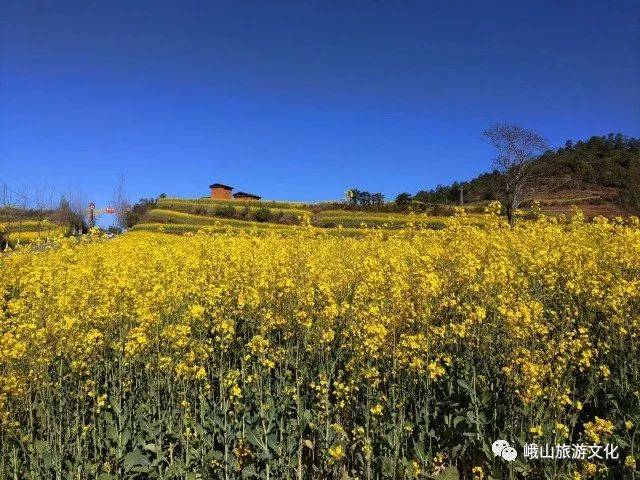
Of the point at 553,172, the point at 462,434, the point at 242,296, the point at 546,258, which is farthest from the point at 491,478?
the point at 553,172

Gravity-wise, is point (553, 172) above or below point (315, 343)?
above

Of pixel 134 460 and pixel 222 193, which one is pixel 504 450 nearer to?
pixel 134 460

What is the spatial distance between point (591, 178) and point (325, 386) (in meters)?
43.0

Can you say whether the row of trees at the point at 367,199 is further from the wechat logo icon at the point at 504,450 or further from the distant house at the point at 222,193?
the wechat logo icon at the point at 504,450

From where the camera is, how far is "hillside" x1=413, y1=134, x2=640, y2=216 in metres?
35.6

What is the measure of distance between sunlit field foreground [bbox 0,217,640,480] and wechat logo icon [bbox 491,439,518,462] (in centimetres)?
7

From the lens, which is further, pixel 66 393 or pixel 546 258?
pixel 546 258

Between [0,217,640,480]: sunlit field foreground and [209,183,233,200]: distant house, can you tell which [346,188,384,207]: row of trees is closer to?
[209,183,233,200]: distant house

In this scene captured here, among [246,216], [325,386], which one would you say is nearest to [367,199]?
[246,216]

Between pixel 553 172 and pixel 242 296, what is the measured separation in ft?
132

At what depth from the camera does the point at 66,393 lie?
466 cm

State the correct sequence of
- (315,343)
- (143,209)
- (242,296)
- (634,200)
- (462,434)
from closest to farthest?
1. (462,434)
2. (315,343)
3. (242,296)
4. (634,200)
5. (143,209)

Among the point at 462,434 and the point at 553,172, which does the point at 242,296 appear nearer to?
the point at 462,434

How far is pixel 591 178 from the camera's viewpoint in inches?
1606
